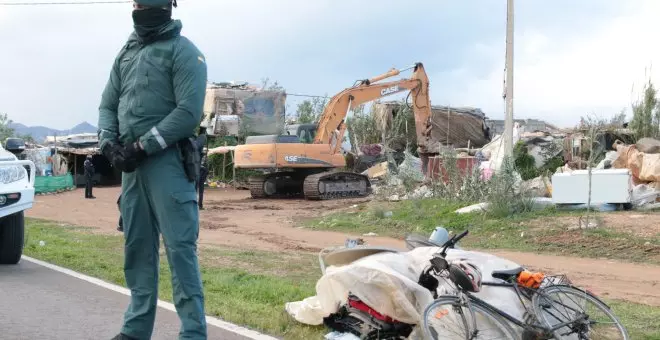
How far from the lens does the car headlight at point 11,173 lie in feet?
29.6

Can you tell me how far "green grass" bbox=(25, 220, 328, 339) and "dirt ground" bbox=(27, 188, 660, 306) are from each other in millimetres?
2194

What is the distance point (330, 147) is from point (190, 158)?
73.9 feet

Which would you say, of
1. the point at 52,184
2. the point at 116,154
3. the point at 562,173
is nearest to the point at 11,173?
the point at 116,154

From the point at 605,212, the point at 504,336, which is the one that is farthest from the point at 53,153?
the point at 504,336

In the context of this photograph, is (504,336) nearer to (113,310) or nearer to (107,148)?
(107,148)

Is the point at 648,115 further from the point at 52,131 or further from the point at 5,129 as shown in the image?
the point at 52,131

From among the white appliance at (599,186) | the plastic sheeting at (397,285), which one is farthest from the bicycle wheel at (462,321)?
the white appliance at (599,186)

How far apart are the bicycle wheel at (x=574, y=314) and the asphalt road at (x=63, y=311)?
2.18m

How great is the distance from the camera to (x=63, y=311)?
6.66 metres

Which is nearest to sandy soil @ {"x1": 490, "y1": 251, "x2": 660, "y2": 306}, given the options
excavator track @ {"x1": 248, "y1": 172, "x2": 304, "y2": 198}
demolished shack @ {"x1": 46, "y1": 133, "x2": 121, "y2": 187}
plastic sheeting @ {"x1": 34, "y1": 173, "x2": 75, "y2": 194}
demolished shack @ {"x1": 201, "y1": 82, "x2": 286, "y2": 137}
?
excavator track @ {"x1": 248, "y1": 172, "x2": 304, "y2": 198}

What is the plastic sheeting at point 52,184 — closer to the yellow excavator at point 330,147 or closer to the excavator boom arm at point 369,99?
the yellow excavator at point 330,147

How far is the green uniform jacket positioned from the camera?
4.52m

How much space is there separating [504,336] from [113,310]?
11.2 ft

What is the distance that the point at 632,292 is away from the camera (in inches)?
372
